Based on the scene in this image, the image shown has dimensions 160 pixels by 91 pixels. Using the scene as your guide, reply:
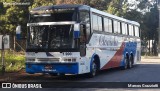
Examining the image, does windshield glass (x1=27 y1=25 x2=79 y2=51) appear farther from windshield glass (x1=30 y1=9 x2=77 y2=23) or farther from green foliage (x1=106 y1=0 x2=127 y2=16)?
green foliage (x1=106 y1=0 x2=127 y2=16)

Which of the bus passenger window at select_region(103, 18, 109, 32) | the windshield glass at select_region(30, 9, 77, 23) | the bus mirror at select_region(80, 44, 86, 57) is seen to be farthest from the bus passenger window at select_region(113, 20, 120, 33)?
the windshield glass at select_region(30, 9, 77, 23)

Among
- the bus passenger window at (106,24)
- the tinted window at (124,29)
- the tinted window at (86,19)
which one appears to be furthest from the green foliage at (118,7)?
the tinted window at (86,19)

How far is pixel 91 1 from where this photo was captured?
42.1 metres

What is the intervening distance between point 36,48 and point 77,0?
76.4ft

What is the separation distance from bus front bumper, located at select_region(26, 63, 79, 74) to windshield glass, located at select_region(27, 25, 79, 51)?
0.70 m

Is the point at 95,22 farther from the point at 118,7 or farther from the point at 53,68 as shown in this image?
the point at 118,7

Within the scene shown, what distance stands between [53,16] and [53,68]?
2363 mm

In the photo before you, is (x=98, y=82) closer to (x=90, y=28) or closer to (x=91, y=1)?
(x=90, y=28)

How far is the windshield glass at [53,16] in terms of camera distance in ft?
55.3

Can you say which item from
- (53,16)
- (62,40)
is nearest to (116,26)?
(53,16)

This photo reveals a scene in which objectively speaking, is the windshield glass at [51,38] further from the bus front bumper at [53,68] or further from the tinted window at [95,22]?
the tinted window at [95,22]

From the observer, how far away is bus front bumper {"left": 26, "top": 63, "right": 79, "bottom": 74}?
1630cm

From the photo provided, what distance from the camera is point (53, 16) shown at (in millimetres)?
17016

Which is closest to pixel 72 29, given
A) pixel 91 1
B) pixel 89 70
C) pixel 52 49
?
pixel 52 49
